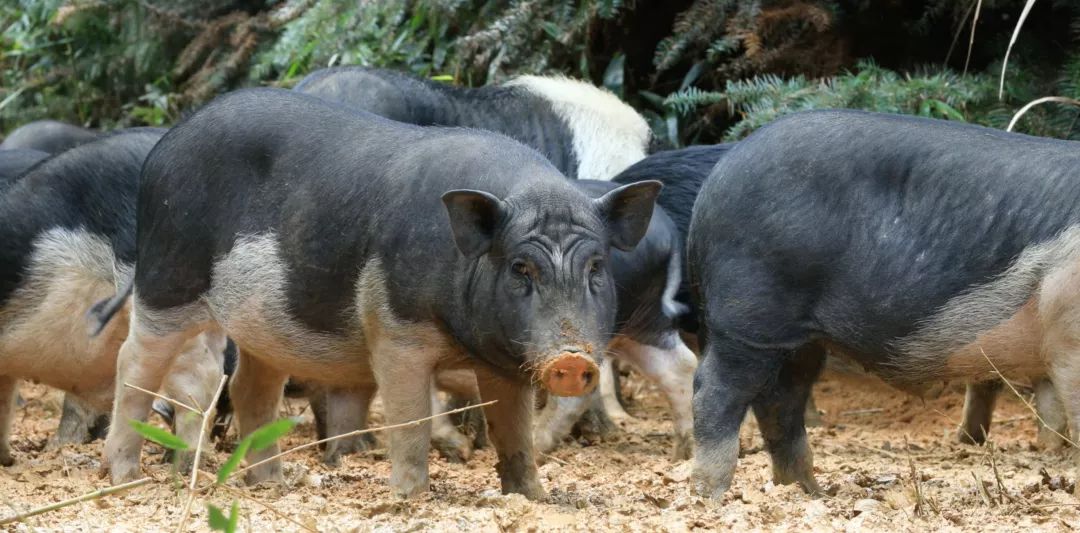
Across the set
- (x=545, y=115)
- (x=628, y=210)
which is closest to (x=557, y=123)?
(x=545, y=115)

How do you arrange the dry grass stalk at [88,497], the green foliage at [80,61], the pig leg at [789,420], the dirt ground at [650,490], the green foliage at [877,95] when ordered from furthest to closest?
the green foliage at [80,61] < the green foliage at [877,95] < the pig leg at [789,420] < the dirt ground at [650,490] < the dry grass stalk at [88,497]

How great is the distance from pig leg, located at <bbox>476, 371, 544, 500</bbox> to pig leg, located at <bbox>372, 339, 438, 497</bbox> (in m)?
0.31

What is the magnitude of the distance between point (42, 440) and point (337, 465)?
212cm

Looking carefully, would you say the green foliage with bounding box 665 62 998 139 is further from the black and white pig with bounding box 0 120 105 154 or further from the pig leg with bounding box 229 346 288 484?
the black and white pig with bounding box 0 120 105 154

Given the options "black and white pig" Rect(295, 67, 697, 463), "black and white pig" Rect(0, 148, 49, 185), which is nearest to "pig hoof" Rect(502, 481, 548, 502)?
"black and white pig" Rect(295, 67, 697, 463)

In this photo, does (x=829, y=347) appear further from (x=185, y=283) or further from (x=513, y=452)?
(x=185, y=283)

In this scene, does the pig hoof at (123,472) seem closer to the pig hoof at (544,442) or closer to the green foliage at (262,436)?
the pig hoof at (544,442)

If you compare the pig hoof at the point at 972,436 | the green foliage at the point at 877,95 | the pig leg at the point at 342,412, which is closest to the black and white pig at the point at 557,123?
the pig leg at the point at 342,412

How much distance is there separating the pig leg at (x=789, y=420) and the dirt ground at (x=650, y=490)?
0.12m

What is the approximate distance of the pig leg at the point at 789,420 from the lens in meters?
5.27

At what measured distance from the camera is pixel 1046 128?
24.5ft

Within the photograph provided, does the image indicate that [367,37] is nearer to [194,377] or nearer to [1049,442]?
[194,377]

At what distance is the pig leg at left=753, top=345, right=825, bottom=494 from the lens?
5.27 m

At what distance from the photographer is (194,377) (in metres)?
6.34
